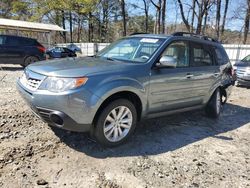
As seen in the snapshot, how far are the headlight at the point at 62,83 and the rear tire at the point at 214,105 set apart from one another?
3544mm

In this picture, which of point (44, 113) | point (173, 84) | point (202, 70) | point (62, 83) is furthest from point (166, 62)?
point (44, 113)

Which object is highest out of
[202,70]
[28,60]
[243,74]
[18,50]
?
[18,50]

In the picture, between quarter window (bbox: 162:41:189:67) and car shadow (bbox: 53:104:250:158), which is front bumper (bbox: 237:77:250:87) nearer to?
car shadow (bbox: 53:104:250:158)

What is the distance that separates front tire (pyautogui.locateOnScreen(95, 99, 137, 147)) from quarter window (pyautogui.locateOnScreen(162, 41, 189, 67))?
1.31 metres

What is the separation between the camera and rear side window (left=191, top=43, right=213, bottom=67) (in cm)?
540

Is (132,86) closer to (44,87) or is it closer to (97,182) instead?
(44,87)

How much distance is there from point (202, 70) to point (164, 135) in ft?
5.22

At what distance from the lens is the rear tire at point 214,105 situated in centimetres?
616

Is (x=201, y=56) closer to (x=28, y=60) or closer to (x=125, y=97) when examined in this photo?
(x=125, y=97)

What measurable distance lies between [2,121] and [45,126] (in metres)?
0.80

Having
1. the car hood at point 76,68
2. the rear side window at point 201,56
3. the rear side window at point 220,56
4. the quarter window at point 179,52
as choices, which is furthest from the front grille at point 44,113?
the rear side window at point 220,56

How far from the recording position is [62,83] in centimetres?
362

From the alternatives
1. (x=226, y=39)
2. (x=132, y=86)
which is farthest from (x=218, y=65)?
(x=226, y=39)

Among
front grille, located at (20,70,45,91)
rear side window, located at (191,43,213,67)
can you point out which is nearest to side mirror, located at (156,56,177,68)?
rear side window, located at (191,43,213,67)
